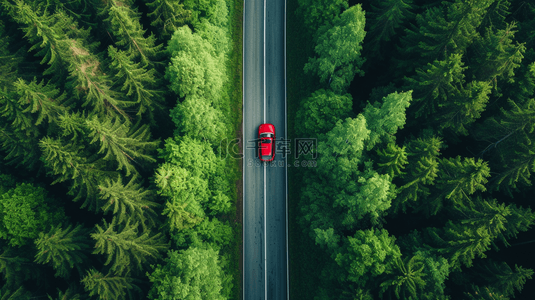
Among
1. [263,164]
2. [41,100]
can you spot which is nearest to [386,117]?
[263,164]

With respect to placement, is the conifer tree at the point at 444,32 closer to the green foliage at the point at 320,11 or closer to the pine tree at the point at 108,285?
the green foliage at the point at 320,11

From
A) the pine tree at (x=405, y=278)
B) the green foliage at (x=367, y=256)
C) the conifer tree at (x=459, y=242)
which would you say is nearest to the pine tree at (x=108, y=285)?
the green foliage at (x=367, y=256)

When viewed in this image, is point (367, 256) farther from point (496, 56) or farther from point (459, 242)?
point (496, 56)

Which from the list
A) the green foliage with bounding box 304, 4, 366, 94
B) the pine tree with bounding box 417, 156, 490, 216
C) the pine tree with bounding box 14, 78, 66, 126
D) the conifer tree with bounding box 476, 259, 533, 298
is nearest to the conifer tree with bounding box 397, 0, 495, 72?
the green foliage with bounding box 304, 4, 366, 94

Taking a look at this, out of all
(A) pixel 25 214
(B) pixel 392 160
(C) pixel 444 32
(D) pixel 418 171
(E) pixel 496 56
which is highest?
A: (C) pixel 444 32

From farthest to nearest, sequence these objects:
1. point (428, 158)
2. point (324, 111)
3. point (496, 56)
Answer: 1. point (324, 111)
2. point (428, 158)
3. point (496, 56)

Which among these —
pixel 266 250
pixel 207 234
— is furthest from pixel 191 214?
pixel 266 250

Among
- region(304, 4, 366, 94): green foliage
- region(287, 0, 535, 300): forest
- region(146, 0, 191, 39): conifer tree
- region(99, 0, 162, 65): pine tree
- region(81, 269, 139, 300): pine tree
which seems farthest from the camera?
region(304, 4, 366, 94): green foliage

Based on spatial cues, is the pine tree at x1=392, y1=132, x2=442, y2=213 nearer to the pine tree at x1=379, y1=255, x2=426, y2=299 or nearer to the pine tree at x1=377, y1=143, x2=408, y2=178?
the pine tree at x1=377, y1=143, x2=408, y2=178
